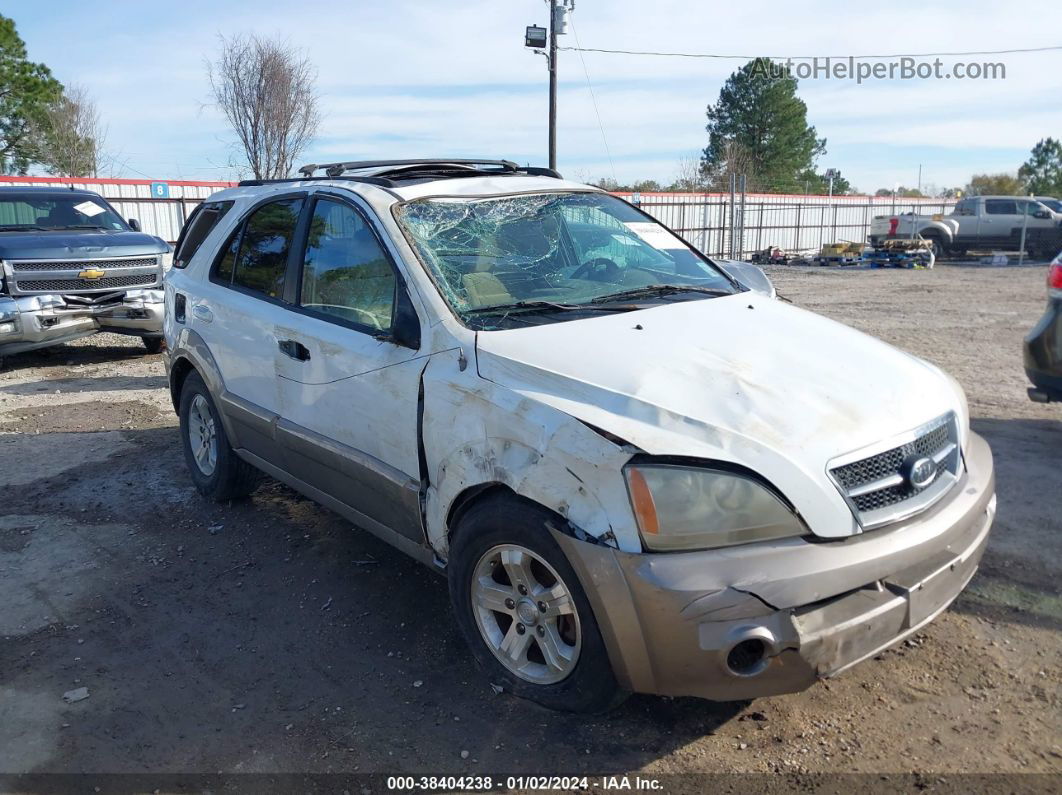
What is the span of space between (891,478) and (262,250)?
3266mm

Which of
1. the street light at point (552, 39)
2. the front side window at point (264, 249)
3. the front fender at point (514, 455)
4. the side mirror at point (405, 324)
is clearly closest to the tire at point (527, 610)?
the front fender at point (514, 455)

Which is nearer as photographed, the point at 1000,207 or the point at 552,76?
the point at 552,76

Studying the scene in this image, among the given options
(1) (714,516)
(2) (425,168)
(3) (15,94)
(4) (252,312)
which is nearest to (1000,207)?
(2) (425,168)

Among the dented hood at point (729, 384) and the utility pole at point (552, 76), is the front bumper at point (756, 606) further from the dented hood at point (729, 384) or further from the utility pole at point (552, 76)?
the utility pole at point (552, 76)

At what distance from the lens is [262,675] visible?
339 centimetres

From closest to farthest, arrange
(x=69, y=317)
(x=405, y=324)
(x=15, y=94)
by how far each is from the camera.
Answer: (x=405, y=324)
(x=69, y=317)
(x=15, y=94)

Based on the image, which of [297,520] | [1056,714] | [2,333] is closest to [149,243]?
[2,333]

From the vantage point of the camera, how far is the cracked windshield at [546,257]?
3.46 meters

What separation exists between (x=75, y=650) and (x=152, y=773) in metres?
1.07

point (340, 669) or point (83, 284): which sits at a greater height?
point (83, 284)

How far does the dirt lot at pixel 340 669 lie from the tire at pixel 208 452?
0.44 ft

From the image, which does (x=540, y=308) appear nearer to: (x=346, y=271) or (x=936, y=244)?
(x=346, y=271)

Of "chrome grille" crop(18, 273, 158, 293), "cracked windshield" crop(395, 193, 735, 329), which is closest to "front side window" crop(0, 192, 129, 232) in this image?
"chrome grille" crop(18, 273, 158, 293)

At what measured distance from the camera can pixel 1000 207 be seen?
85.6 feet
